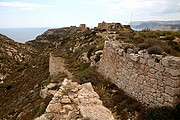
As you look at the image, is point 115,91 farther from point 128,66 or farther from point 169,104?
point 169,104

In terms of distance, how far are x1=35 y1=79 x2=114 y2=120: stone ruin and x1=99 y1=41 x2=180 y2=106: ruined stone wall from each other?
2287 millimetres

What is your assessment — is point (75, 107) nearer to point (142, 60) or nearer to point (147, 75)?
point (147, 75)

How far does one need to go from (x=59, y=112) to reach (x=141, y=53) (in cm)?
455

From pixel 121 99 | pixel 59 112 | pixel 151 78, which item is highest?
pixel 151 78

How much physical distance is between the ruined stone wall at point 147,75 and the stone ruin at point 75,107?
2287 mm

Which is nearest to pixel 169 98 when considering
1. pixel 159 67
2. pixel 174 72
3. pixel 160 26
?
pixel 174 72

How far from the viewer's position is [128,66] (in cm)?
1098

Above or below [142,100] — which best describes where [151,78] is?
above

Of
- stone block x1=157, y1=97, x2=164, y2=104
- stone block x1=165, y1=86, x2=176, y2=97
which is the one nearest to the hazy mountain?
stone block x1=157, y1=97, x2=164, y2=104

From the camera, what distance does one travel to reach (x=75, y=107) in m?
7.75

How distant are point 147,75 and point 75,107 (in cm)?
348

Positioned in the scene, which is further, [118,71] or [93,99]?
[118,71]

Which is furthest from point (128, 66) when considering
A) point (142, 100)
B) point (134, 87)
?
point (142, 100)

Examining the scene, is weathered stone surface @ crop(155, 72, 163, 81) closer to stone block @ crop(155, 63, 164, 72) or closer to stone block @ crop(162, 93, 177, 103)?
stone block @ crop(155, 63, 164, 72)
